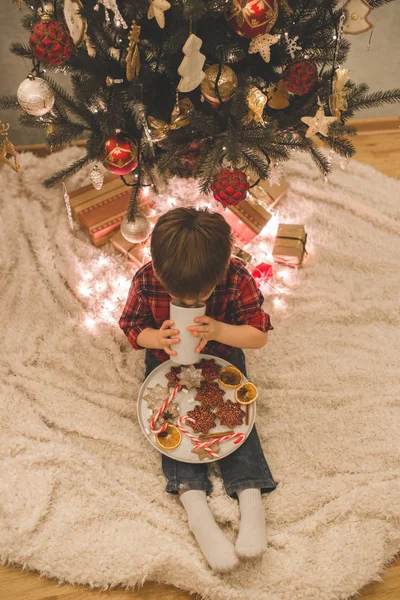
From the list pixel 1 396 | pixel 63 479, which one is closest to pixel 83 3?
pixel 1 396

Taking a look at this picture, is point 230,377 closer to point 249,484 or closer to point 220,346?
point 220,346

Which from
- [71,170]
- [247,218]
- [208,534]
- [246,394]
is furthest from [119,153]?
[208,534]

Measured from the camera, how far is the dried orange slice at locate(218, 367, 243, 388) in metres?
1.21

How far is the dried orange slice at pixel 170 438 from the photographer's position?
3.79 feet

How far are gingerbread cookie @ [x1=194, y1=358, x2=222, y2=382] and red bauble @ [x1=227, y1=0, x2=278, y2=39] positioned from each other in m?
0.68

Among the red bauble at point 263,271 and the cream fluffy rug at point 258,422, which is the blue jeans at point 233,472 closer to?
the cream fluffy rug at point 258,422

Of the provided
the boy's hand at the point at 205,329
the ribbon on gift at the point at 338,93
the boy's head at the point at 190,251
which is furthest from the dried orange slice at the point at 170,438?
the ribbon on gift at the point at 338,93

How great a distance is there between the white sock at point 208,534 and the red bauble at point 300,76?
90 cm

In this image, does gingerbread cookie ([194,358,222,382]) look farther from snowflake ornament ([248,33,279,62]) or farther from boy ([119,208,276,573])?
snowflake ornament ([248,33,279,62])

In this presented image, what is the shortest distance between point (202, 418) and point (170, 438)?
0.27 feet

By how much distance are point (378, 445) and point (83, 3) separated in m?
1.16

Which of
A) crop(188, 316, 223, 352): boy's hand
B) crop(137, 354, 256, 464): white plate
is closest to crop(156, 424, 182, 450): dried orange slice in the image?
crop(137, 354, 256, 464): white plate

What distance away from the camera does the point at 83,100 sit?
120cm

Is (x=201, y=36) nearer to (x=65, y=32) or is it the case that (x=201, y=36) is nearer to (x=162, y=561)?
(x=65, y=32)
